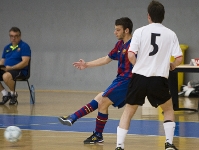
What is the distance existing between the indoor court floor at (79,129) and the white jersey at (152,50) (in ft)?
3.33

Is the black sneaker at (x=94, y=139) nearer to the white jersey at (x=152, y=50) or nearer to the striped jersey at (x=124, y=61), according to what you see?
the striped jersey at (x=124, y=61)

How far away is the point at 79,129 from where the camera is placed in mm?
7699

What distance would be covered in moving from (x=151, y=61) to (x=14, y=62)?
6720 millimetres

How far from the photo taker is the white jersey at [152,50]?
209 inches

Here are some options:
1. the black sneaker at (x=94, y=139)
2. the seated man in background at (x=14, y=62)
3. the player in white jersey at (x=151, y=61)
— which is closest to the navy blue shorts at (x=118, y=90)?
the black sneaker at (x=94, y=139)

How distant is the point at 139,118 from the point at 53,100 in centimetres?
413

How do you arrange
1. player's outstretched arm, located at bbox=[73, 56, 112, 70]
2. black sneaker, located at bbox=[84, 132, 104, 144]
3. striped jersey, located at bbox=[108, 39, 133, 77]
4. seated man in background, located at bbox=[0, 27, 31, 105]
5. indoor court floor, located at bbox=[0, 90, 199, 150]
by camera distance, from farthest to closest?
1. seated man in background, located at bbox=[0, 27, 31, 105]
2. player's outstretched arm, located at bbox=[73, 56, 112, 70]
3. black sneaker, located at bbox=[84, 132, 104, 144]
4. striped jersey, located at bbox=[108, 39, 133, 77]
5. indoor court floor, located at bbox=[0, 90, 199, 150]

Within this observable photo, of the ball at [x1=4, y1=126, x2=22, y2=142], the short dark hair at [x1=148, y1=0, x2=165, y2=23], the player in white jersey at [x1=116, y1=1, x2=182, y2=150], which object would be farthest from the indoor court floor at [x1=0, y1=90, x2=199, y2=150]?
the short dark hair at [x1=148, y1=0, x2=165, y2=23]

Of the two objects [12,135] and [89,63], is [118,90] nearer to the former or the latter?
[89,63]

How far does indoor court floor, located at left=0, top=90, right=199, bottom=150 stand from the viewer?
617cm

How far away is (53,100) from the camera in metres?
13.1

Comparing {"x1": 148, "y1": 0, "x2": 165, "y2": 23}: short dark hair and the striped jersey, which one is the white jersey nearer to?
{"x1": 148, "y1": 0, "x2": 165, "y2": 23}: short dark hair

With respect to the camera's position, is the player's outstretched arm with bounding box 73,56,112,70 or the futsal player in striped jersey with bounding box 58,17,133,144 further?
the player's outstretched arm with bounding box 73,56,112,70

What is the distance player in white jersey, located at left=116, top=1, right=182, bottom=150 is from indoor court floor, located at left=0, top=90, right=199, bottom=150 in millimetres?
734
